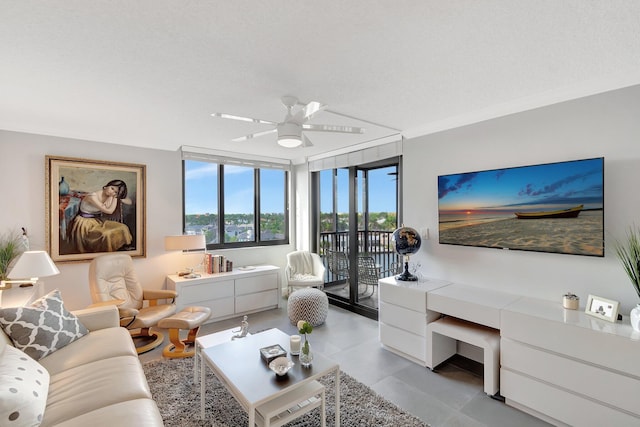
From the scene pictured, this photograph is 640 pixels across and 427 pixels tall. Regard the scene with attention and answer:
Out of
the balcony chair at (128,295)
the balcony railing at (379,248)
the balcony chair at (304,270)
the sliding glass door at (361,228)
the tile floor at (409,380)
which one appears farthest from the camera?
the balcony chair at (304,270)

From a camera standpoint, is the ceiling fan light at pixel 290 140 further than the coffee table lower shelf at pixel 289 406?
Yes

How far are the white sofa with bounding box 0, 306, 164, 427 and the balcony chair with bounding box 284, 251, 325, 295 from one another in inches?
95.5

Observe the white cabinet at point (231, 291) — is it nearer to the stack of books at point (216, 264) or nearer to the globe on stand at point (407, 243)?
the stack of books at point (216, 264)

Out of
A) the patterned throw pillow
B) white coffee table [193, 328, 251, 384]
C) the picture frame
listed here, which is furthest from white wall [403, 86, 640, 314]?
the picture frame

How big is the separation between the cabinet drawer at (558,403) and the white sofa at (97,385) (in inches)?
94.6

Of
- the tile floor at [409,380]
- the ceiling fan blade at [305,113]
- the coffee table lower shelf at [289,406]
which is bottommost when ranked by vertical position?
Result: the tile floor at [409,380]

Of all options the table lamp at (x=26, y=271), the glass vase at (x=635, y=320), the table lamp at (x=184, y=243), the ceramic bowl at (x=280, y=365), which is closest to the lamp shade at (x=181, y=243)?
the table lamp at (x=184, y=243)

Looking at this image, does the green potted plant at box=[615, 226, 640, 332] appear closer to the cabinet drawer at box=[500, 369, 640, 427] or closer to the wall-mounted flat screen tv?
the wall-mounted flat screen tv

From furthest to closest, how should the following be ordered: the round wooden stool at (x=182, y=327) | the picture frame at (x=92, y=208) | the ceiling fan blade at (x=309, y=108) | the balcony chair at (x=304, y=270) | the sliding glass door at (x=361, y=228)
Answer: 1. the balcony chair at (x=304, y=270)
2. the sliding glass door at (x=361, y=228)
3. the picture frame at (x=92, y=208)
4. the round wooden stool at (x=182, y=327)
5. the ceiling fan blade at (x=309, y=108)

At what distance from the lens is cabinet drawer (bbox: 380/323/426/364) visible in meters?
2.84

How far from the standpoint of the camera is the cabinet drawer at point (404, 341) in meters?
2.84

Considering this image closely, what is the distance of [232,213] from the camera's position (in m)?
4.83

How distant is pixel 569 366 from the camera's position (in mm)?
1965

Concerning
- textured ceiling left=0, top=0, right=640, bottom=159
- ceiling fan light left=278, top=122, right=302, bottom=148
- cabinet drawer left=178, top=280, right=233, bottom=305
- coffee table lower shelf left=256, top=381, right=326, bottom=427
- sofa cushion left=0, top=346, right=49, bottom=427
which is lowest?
coffee table lower shelf left=256, top=381, right=326, bottom=427
